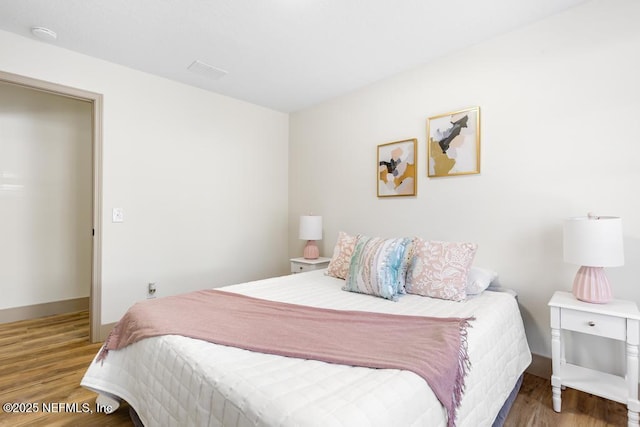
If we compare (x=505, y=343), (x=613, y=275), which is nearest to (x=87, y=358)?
(x=505, y=343)

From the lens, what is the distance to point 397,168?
2.96 meters

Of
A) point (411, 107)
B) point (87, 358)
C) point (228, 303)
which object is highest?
point (411, 107)

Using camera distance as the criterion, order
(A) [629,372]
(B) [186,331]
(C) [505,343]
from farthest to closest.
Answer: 1. (C) [505,343]
2. (A) [629,372]
3. (B) [186,331]

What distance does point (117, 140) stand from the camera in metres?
2.83

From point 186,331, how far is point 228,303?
1.56 feet

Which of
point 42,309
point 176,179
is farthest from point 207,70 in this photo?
point 42,309

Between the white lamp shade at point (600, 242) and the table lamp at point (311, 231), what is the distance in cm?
231

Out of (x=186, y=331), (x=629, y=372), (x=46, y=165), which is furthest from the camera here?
(x=46, y=165)

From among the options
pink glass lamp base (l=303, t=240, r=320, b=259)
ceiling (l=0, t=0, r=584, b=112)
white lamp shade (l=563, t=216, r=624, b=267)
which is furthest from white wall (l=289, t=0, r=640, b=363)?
pink glass lamp base (l=303, t=240, r=320, b=259)

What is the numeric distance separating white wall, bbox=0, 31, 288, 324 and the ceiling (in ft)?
0.83

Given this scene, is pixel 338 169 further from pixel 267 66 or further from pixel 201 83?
pixel 201 83

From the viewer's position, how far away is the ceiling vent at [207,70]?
280 centimetres

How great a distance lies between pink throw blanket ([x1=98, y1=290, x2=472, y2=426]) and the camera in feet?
3.83

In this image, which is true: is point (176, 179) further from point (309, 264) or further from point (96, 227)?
point (309, 264)
